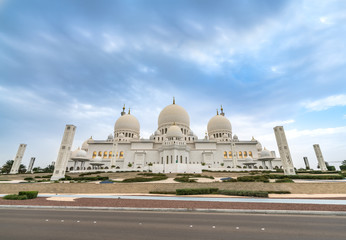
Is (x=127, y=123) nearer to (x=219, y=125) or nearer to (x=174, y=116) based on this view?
(x=174, y=116)

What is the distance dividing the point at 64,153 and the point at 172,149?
25.7 meters

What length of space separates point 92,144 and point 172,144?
31833mm

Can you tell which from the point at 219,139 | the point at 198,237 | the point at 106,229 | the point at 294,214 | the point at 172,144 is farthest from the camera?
the point at 219,139

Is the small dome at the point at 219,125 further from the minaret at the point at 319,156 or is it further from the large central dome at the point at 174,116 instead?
the minaret at the point at 319,156

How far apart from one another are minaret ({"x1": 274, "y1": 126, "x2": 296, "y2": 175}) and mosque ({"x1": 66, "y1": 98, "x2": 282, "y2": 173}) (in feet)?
43.2

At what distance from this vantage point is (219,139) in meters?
64.5

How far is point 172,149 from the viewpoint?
46656 millimetres

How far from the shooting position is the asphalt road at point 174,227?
6.40 m

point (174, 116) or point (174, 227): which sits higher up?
point (174, 116)

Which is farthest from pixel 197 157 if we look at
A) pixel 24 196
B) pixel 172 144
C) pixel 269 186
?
pixel 24 196

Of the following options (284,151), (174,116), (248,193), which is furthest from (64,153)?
(284,151)

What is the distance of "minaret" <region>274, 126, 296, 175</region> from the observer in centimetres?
3282

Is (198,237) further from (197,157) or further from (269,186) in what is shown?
(197,157)

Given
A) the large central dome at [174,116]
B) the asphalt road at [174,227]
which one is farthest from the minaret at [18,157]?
the asphalt road at [174,227]
